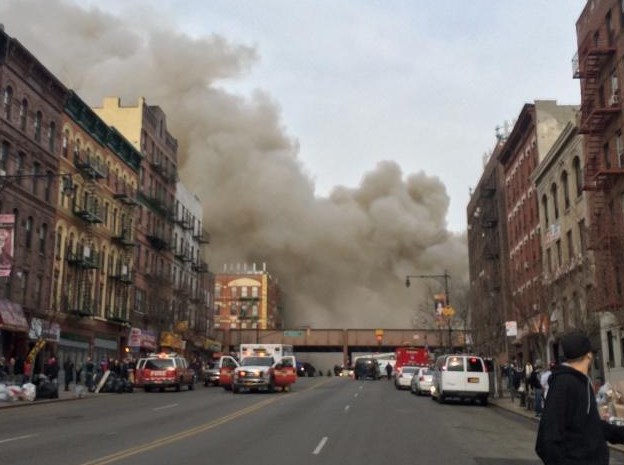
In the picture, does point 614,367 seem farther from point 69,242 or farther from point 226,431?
point 69,242

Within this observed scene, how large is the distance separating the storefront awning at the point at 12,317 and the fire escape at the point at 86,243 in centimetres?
607

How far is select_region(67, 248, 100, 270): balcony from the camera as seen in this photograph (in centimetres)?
4152

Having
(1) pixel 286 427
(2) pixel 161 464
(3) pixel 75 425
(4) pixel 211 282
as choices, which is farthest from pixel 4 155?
(4) pixel 211 282

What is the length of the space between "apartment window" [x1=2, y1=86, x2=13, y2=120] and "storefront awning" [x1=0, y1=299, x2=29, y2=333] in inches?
355

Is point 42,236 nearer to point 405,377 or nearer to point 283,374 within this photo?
point 283,374

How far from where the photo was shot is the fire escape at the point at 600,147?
26.8 m

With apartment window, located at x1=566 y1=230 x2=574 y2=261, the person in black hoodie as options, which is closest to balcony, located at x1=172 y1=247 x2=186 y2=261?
apartment window, located at x1=566 y1=230 x2=574 y2=261

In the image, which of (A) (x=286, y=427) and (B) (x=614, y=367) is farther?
(B) (x=614, y=367)

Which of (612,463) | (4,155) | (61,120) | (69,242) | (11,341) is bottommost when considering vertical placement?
(612,463)

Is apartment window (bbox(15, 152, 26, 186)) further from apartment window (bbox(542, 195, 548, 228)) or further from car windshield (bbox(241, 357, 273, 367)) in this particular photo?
apartment window (bbox(542, 195, 548, 228))

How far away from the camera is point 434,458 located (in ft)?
37.8

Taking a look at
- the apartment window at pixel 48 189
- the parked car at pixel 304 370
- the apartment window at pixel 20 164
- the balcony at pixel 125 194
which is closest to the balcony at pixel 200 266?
the parked car at pixel 304 370

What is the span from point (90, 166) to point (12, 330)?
1258 centimetres

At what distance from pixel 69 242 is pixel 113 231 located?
733cm
